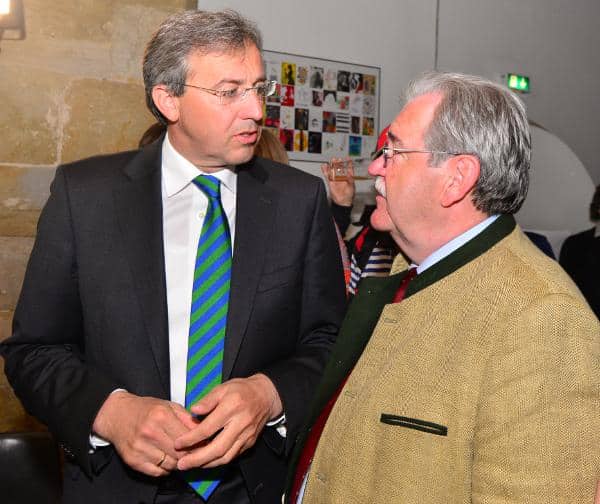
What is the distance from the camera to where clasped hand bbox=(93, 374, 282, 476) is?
133cm

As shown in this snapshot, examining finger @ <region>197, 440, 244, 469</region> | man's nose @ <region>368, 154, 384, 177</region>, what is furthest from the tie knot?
finger @ <region>197, 440, 244, 469</region>

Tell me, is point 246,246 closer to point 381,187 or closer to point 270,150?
point 381,187

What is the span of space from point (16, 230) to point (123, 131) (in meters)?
0.68

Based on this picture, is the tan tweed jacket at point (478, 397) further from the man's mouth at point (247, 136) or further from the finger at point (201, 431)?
the man's mouth at point (247, 136)

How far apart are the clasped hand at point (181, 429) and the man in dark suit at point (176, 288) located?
0.03 feet

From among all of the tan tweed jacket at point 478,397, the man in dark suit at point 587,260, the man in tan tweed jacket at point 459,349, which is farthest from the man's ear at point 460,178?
the man in dark suit at point 587,260

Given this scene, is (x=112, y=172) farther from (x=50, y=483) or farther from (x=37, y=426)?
(x=37, y=426)

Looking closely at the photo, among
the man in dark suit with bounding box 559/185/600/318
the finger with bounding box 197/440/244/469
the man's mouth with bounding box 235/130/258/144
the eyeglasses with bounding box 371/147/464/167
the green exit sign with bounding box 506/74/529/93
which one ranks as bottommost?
the man in dark suit with bounding box 559/185/600/318

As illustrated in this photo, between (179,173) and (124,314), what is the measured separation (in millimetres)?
369

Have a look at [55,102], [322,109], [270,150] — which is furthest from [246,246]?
[322,109]

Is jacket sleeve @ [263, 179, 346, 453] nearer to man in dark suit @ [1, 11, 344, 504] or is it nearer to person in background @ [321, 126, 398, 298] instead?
man in dark suit @ [1, 11, 344, 504]

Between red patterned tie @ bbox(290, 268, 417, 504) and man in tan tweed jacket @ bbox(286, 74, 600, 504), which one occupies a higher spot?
man in tan tweed jacket @ bbox(286, 74, 600, 504)

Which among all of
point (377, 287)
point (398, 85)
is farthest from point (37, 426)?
point (398, 85)

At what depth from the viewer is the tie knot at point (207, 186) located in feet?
5.48
